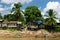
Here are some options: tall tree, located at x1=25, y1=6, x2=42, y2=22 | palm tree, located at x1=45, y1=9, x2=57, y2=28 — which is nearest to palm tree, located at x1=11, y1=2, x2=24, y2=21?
tall tree, located at x1=25, y1=6, x2=42, y2=22

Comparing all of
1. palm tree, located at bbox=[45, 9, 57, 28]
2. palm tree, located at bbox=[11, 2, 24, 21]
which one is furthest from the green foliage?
palm tree, located at bbox=[11, 2, 24, 21]

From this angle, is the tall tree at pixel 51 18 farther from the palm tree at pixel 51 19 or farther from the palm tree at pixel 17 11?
the palm tree at pixel 17 11

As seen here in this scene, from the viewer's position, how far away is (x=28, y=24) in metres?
62.7

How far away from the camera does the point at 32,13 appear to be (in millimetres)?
66625

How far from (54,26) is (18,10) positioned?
38.0 feet

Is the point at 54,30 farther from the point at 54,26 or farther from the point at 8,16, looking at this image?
the point at 8,16

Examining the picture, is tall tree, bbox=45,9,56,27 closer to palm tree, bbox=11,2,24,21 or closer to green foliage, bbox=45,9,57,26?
green foliage, bbox=45,9,57,26

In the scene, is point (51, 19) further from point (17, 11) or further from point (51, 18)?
point (17, 11)

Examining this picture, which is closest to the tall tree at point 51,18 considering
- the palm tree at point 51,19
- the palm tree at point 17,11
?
the palm tree at point 51,19

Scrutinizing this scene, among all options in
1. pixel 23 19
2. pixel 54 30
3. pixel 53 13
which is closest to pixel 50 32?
pixel 54 30

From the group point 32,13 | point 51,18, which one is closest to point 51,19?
point 51,18

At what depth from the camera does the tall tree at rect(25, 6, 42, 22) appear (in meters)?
64.2

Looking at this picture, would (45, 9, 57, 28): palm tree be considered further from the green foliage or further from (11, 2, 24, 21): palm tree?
(11, 2, 24, 21): palm tree

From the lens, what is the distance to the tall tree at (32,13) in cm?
6425
